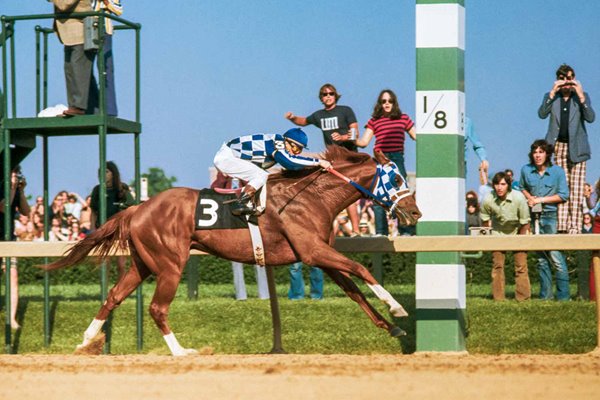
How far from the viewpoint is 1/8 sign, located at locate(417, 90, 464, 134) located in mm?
9820

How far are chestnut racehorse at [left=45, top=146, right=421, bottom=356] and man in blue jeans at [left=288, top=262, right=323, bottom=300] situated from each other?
3271mm

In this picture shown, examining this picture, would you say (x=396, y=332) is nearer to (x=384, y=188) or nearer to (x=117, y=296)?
(x=384, y=188)

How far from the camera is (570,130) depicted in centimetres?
1254

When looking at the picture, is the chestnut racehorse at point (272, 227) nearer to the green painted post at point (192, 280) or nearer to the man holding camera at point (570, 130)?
the man holding camera at point (570, 130)

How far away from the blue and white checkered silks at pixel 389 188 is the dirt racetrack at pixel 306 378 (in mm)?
1237

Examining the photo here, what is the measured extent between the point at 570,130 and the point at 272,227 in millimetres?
4170

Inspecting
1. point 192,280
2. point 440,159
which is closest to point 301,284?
point 192,280

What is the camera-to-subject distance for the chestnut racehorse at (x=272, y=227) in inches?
382

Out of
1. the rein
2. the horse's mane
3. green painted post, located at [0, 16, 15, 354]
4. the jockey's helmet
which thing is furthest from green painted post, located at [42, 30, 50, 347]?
the rein

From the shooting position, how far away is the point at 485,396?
7148 mm

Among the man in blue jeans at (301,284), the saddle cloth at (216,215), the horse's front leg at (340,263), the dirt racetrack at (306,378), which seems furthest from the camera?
the man in blue jeans at (301,284)

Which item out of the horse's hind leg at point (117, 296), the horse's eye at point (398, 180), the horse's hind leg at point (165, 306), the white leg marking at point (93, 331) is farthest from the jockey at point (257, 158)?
the white leg marking at point (93, 331)

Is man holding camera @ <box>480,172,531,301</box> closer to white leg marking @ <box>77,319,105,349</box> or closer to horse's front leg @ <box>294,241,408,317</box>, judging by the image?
horse's front leg @ <box>294,241,408,317</box>

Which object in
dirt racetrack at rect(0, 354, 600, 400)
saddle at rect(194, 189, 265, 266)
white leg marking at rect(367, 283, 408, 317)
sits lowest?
dirt racetrack at rect(0, 354, 600, 400)
